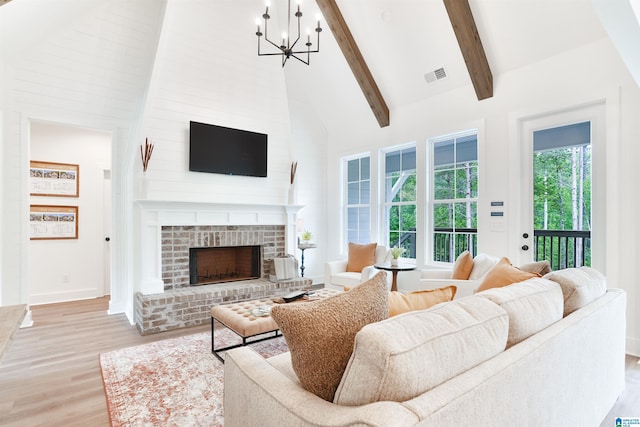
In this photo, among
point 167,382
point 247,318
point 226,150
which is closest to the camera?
point 167,382

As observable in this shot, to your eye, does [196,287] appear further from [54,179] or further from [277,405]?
[277,405]

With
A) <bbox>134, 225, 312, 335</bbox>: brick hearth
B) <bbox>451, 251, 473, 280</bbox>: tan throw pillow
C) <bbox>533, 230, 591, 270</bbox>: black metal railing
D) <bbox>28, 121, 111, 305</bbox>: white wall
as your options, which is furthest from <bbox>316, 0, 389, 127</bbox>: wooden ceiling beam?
<bbox>28, 121, 111, 305</bbox>: white wall

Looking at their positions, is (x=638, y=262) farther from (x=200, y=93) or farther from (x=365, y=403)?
(x=200, y=93)

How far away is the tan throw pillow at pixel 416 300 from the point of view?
1.42 metres

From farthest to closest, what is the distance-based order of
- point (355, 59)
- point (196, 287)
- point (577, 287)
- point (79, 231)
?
point (79, 231), point (355, 59), point (196, 287), point (577, 287)

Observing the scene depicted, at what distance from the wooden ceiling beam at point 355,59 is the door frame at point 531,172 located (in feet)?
6.18

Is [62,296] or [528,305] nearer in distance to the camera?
[528,305]

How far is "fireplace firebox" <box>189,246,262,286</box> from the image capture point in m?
4.39

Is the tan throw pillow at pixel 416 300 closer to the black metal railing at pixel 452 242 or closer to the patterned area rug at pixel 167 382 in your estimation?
the patterned area rug at pixel 167 382

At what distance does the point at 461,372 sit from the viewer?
39.1 inches

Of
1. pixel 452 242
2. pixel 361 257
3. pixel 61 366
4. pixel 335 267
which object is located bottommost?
pixel 61 366

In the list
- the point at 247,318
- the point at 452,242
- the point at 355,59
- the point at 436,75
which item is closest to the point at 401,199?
the point at 452,242

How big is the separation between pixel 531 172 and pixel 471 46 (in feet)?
5.01

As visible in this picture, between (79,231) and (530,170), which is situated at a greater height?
(530,170)
